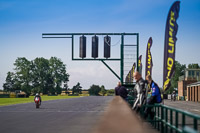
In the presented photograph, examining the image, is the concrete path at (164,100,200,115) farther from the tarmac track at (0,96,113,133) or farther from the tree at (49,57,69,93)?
the tree at (49,57,69,93)

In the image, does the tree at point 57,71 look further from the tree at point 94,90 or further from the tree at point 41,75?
the tree at point 94,90

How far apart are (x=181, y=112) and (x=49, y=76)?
12172cm

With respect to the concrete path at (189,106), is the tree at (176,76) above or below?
above

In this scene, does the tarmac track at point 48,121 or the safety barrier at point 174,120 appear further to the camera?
the tarmac track at point 48,121

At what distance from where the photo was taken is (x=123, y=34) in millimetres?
22094

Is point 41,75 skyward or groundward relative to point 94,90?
skyward

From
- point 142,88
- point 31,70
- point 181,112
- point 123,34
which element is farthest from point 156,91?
point 31,70

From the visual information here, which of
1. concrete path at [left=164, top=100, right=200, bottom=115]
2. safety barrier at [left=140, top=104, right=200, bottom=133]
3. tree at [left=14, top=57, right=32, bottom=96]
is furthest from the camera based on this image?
tree at [left=14, top=57, right=32, bottom=96]

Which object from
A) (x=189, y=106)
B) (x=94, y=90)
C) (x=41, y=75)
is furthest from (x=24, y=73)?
(x=189, y=106)

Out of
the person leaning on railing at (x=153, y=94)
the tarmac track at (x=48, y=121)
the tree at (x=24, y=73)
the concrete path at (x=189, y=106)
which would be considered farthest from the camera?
the tree at (x=24, y=73)

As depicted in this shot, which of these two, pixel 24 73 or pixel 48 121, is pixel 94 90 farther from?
pixel 48 121

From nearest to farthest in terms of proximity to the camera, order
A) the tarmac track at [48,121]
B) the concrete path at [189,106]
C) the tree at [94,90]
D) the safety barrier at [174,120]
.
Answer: the safety barrier at [174,120], the tarmac track at [48,121], the concrete path at [189,106], the tree at [94,90]

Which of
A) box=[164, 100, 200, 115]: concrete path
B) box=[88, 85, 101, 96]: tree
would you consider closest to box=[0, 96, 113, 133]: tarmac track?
box=[164, 100, 200, 115]: concrete path

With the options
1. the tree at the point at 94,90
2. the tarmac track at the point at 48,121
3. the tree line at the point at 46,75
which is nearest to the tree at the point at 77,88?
the tree at the point at 94,90
